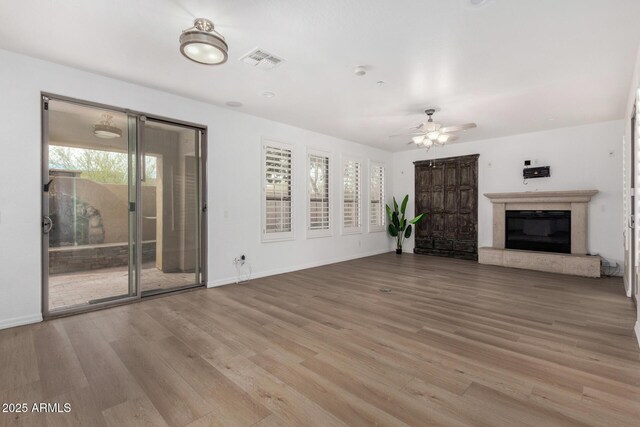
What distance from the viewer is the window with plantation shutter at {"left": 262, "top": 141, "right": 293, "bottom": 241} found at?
18.4ft

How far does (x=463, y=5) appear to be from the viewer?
2438 mm

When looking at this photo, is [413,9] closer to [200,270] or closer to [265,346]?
[265,346]

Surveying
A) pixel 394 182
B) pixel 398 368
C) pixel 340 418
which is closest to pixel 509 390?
pixel 398 368

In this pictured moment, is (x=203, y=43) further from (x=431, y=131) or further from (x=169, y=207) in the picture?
(x=431, y=131)

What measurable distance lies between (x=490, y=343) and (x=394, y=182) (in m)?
6.43

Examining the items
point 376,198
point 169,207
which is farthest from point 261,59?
point 376,198

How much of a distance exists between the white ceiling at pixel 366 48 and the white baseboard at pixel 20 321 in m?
→ 2.81

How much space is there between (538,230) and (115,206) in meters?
7.71

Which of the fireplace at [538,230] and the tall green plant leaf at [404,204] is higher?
the tall green plant leaf at [404,204]

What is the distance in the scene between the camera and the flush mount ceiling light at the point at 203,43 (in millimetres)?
2529

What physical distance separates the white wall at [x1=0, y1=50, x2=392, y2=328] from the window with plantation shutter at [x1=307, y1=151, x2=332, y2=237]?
0.18m

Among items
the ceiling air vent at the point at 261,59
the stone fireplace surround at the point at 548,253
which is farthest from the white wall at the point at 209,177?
the stone fireplace surround at the point at 548,253

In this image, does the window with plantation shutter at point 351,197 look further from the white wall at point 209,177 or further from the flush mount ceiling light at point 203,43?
the flush mount ceiling light at point 203,43

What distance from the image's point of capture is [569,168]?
20.3ft
